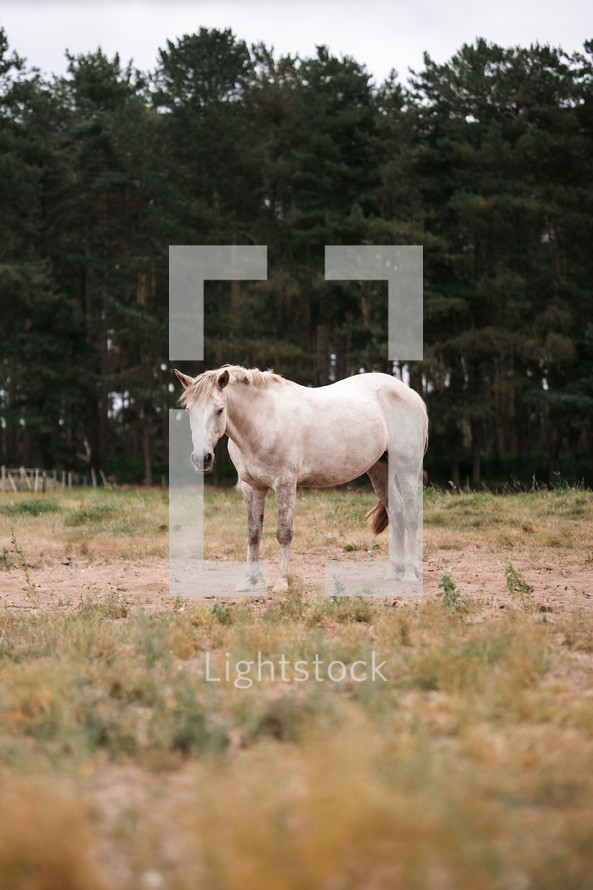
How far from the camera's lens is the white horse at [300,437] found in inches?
266

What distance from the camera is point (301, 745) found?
9.82 ft

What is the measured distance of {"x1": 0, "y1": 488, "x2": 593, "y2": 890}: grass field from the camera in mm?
2125

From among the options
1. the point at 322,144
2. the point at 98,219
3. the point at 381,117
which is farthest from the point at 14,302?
the point at 381,117

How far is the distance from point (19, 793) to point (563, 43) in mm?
32240

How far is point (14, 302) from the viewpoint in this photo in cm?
3422

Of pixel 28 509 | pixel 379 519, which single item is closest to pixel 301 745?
pixel 379 519

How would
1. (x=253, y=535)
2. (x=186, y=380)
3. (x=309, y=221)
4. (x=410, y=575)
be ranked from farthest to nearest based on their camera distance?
1. (x=309, y=221)
2. (x=410, y=575)
3. (x=253, y=535)
4. (x=186, y=380)

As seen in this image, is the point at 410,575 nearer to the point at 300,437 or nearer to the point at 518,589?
the point at 518,589

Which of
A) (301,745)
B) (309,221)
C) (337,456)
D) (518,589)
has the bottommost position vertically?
(518,589)

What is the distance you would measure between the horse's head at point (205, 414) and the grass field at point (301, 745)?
4.27 feet

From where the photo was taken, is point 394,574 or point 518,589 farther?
point 394,574

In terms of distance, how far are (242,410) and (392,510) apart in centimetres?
207

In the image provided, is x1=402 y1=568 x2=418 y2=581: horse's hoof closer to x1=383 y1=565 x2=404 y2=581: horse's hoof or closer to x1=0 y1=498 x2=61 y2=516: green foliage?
x1=383 y1=565 x2=404 y2=581: horse's hoof

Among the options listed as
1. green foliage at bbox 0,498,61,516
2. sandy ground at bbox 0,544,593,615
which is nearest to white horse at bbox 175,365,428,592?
sandy ground at bbox 0,544,593,615
